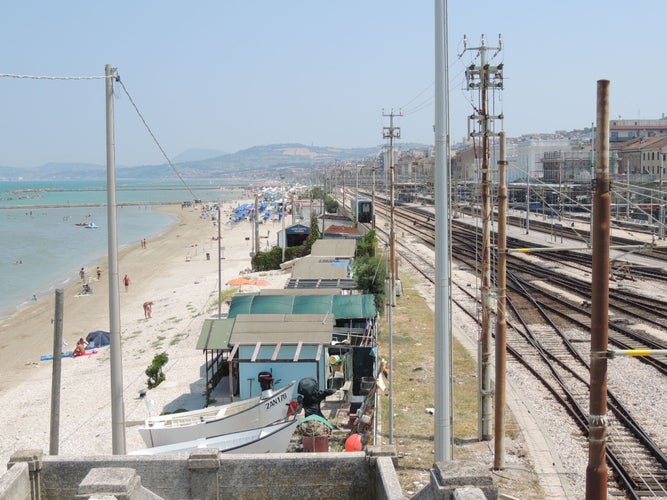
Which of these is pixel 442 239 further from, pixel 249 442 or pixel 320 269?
pixel 320 269

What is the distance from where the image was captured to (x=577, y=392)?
17.0 metres

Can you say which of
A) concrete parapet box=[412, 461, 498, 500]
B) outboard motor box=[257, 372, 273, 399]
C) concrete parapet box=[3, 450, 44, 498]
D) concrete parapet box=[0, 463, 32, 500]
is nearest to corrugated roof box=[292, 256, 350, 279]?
outboard motor box=[257, 372, 273, 399]

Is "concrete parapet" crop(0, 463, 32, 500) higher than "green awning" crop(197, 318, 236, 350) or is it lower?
higher

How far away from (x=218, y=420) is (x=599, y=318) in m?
8.96

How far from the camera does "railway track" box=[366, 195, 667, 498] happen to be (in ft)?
41.6

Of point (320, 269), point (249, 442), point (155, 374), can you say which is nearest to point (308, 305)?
point (155, 374)

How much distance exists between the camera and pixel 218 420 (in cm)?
1459

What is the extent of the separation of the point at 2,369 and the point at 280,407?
16.1m

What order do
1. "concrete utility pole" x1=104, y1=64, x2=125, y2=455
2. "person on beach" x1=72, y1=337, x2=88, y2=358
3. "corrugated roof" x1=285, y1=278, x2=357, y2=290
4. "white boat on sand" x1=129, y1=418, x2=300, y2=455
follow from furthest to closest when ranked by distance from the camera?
"person on beach" x1=72, y1=337, x2=88, y2=358, "corrugated roof" x1=285, y1=278, x2=357, y2=290, "white boat on sand" x1=129, y1=418, x2=300, y2=455, "concrete utility pole" x1=104, y1=64, x2=125, y2=455

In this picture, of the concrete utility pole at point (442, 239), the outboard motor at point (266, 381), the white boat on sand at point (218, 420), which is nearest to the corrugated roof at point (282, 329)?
the outboard motor at point (266, 381)

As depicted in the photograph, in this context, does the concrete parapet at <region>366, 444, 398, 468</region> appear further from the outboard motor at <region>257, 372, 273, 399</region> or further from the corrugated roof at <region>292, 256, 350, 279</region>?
the corrugated roof at <region>292, 256, 350, 279</region>

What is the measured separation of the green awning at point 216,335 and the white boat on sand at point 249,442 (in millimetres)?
4500

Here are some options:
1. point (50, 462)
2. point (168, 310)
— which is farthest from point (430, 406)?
point (168, 310)

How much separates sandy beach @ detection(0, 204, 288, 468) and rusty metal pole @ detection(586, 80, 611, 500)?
24.9ft
